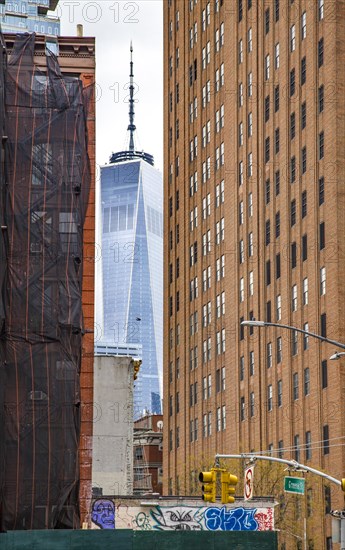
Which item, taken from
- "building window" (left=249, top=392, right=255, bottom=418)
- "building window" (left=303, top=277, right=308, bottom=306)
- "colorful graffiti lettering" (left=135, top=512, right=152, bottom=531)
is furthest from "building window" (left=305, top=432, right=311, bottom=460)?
"colorful graffiti lettering" (left=135, top=512, right=152, bottom=531)

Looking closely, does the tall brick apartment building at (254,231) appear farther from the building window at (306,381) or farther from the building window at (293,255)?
the building window at (293,255)

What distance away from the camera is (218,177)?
12088cm

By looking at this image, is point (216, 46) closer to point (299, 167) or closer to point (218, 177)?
point (218, 177)

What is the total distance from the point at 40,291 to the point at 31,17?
94.3 metres

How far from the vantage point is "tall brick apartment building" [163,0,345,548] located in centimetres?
9288

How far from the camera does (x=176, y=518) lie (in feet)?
199

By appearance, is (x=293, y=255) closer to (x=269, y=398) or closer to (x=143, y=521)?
(x=269, y=398)

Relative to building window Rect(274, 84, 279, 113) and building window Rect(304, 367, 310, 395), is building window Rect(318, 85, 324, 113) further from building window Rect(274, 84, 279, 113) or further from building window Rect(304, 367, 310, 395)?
building window Rect(304, 367, 310, 395)

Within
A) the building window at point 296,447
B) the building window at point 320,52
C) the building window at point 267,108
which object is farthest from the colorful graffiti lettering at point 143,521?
the building window at point 267,108


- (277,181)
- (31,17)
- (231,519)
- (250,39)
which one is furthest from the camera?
(31,17)

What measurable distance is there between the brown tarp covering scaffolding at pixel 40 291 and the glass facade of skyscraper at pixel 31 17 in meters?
83.3

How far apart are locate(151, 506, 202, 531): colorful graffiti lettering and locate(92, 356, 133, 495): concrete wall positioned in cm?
1396

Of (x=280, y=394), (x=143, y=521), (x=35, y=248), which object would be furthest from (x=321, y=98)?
(x=35, y=248)

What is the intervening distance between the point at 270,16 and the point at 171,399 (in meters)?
41.0
